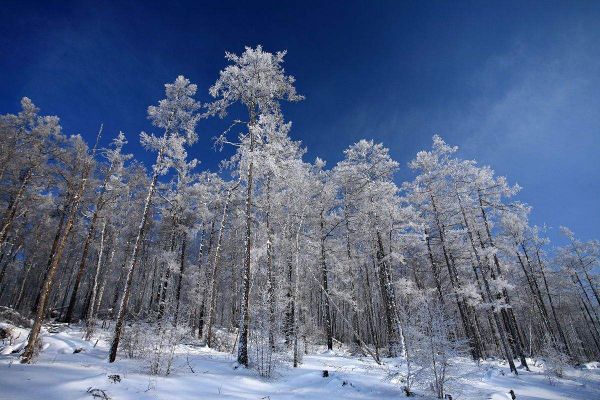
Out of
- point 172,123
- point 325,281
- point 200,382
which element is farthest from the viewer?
point 325,281

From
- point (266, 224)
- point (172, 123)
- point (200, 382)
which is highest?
point (172, 123)

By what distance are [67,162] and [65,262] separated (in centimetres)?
1755

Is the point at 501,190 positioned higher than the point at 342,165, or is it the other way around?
the point at 342,165

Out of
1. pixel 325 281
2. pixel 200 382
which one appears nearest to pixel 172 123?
pixel 200 382

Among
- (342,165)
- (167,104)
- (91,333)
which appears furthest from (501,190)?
(91,333)

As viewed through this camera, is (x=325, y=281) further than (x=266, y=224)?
Yes

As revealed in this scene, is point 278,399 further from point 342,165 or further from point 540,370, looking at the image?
point 540,370

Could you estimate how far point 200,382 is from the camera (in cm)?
845

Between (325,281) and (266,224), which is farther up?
(266,224)

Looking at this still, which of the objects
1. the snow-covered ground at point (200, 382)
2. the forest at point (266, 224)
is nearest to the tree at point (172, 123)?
the forest at point (266, 224)

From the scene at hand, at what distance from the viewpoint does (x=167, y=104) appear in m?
14.2

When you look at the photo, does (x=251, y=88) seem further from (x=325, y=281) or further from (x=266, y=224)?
(x=325, y=281)

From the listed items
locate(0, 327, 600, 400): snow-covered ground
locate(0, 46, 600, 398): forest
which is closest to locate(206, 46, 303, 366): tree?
locate(0, 46, 600, 398): forest

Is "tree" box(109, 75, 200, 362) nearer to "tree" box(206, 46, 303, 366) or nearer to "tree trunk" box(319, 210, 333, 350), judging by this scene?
"tree" box(206, 46, 303, 366)
